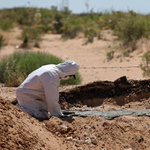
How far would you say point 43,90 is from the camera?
464 centimetres

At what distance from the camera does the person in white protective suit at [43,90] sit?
4.38 m

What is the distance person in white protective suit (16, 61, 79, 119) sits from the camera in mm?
4385


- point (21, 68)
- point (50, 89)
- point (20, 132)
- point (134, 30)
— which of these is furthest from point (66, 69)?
point (134, 30)

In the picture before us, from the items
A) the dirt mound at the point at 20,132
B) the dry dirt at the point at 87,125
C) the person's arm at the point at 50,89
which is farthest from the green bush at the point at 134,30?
the dirt mound at the point at 20,132

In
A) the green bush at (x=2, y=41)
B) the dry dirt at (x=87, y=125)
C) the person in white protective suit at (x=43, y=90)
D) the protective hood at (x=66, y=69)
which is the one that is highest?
the green bush at (x=2, y=41)

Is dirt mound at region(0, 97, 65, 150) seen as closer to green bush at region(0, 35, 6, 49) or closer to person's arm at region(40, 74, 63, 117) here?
person's arm at region(40, 74, 63, 117)

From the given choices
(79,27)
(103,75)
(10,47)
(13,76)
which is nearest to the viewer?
(13,76)

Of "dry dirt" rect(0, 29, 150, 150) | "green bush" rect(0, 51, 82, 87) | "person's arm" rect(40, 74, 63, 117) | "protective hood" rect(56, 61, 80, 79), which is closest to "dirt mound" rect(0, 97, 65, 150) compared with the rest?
"dry dirt" rect(0, 29, 150, 150)

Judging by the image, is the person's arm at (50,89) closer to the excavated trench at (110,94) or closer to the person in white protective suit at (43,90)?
the person in white protective suit at (43,90)

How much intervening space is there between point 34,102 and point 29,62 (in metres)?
4.33

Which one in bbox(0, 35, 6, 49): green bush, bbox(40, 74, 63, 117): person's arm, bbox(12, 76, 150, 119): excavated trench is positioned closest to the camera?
bbox(40, 74, 63, 117): person's arm

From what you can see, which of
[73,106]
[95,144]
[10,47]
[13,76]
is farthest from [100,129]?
[10,47]

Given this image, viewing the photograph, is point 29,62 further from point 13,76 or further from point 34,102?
point 34,102

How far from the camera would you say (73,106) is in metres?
6.20
